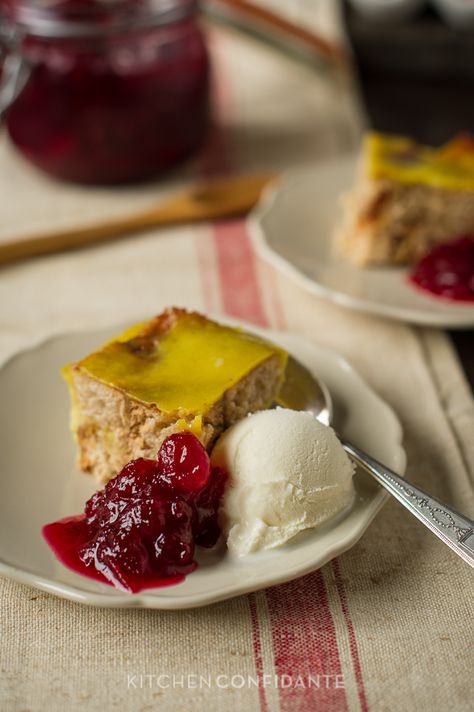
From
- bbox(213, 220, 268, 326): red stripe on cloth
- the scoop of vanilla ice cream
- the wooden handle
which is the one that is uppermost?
the scoop of vanilla ice cream

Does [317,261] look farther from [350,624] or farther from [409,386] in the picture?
[350,624]

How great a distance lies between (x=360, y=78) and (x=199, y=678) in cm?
345

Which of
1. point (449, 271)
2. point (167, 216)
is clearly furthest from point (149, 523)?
point (167, 216)

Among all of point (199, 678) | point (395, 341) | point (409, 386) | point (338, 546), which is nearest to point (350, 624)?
point (338, 546)

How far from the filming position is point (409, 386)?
258 cm

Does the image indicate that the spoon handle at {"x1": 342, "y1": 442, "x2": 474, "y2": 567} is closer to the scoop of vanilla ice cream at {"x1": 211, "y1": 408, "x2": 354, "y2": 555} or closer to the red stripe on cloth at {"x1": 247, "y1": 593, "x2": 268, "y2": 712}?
the scoop of vanilla ice cream at {"x1": 211, "y1": 408, "x2": 354, "y2": 555}

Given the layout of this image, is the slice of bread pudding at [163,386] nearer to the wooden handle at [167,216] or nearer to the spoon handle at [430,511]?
the spoon handle at [430,511]

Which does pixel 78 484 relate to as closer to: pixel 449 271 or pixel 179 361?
pixel 179 361

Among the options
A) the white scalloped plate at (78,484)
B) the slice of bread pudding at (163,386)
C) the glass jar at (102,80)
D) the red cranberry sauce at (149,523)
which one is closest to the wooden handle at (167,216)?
the glass jar at (102,80)

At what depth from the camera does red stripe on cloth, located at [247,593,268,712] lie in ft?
5.39

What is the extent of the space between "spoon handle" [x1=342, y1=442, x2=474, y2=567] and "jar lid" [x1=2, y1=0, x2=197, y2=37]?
183 cm

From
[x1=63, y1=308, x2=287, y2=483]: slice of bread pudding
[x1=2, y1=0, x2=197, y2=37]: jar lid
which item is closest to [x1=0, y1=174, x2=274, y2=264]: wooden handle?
[x1=2, y1=0, x2=197, y2=37]: jar lid

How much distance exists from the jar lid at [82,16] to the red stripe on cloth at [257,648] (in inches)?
80.7

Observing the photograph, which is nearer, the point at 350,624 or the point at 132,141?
the point at 350,624
